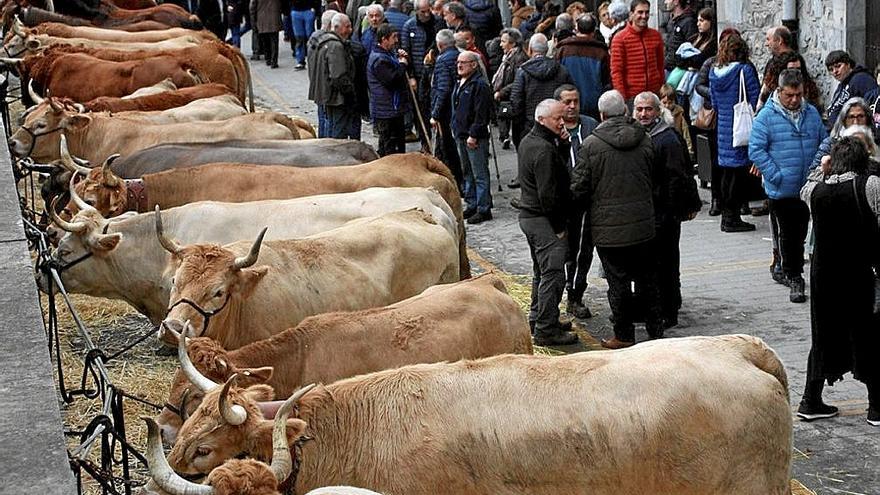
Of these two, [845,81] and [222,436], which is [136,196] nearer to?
[222,436]

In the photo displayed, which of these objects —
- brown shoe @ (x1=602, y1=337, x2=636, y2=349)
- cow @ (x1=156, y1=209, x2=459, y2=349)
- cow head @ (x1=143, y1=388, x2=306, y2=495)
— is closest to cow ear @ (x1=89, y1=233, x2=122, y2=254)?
cow @ (x1=156, y1=209, x2=459, y2=349)

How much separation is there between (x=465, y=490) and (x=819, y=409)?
3.78m

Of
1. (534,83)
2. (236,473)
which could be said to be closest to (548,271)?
(534,83)

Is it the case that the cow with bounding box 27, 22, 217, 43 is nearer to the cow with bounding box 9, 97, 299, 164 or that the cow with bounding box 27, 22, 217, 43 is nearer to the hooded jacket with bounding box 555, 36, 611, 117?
the hooded jacket with bounding box 555, 36, 611, 117

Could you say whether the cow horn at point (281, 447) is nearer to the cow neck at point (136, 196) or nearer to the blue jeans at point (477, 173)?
the cow neck at point (136, 196)

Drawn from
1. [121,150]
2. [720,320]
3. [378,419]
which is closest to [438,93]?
[121,150]

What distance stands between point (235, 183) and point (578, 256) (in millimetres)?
2833

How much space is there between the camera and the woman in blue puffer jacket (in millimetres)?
13836

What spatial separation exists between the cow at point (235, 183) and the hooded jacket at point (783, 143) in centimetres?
256

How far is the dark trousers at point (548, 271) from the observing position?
36.1ft

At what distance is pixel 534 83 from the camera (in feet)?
50.1

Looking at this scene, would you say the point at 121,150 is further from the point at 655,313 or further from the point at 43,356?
the point at 43,356

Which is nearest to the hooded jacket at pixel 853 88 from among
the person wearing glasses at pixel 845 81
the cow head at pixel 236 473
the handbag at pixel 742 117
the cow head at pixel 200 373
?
the person wearing glasses at pixel 845 81

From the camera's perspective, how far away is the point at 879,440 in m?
8.86
